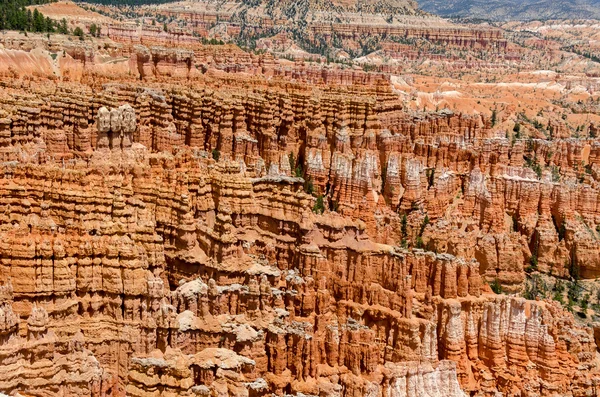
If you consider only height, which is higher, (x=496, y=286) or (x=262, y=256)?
(x=262, y=256)

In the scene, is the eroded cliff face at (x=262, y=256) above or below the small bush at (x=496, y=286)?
above

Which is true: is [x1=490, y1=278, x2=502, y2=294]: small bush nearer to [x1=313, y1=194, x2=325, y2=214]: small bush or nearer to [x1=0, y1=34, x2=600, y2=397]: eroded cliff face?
[x1=0, y1=34, x2=600, y2=397]: eroded cliff face

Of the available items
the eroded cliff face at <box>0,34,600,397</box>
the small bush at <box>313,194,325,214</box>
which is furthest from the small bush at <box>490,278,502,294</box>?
the small bush at <box>313,194,325,214</box>

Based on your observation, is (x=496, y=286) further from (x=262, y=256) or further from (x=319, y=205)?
(x=262, y=256)

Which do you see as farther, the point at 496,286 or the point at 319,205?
the point at 319,205

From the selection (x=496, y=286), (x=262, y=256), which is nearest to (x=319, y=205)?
(x=496, y=286)

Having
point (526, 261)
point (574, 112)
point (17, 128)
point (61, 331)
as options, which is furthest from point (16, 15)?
point (574, 112)

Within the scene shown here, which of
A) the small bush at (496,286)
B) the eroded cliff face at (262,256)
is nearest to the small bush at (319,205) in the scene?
the eroded cliff face at (262,256)

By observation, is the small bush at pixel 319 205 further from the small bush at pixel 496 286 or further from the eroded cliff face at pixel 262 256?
the small bush at pixel 496 286
